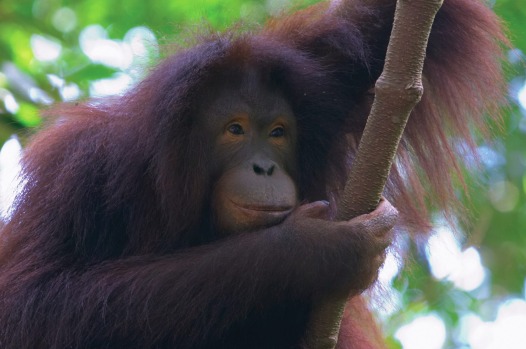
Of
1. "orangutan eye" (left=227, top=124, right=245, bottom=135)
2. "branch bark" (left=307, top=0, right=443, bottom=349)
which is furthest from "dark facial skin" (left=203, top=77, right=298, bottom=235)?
"branch bark" (left=307, top=0, right=443, bottom=349)

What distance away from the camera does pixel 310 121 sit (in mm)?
4938

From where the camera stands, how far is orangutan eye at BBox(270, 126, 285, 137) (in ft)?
15.6

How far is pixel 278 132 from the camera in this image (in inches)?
188

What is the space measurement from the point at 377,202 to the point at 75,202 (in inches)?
66.8

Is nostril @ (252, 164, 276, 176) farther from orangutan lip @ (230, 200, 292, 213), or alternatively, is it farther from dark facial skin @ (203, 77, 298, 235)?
orangutan lip @ (230, 200, 292, 213)

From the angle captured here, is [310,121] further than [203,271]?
Yes

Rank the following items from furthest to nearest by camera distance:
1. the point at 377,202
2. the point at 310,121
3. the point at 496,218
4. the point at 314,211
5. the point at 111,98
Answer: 1. the point at 496,218
2. the point at 111,98
3. the point at 310,121
4. the point at 314,211
5. the point at 377,202

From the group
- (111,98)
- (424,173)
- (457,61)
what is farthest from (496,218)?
(111,98)

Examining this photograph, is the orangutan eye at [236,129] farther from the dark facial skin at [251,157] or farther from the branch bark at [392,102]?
the branch bark at [392,102]

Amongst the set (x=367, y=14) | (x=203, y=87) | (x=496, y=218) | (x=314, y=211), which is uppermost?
(x=367, y=14)

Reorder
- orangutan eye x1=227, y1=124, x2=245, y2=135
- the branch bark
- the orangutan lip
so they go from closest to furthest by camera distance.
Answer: the branch bark, the orangutan lip, orangutan eye x1=227, y1=124, x2=245, y2=135

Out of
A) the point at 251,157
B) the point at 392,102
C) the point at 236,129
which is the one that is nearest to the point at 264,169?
the point at 251,157

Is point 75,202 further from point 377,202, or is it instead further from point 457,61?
point 457,61

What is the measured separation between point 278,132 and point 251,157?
0.96 ft
